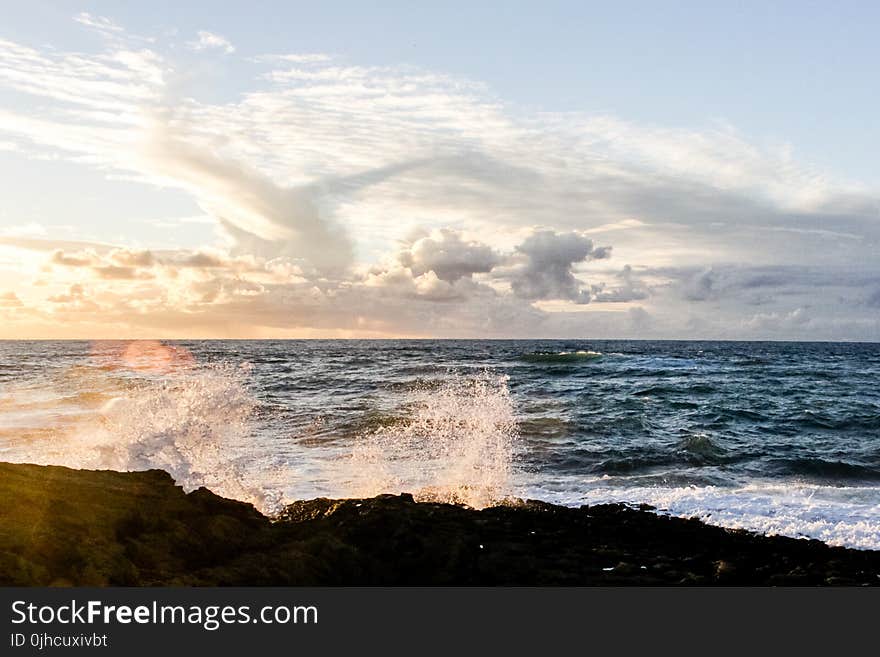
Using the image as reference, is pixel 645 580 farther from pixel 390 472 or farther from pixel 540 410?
pixel 540 410

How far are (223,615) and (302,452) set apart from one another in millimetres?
11996

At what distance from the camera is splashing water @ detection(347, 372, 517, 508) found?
14.0 metres

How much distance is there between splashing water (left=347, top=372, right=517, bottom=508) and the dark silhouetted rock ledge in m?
3.18

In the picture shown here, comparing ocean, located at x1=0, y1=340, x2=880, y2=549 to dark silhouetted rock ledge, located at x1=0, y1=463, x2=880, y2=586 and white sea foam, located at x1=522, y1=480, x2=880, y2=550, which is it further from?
dark silhouetted rock ledge, located at x1=0, y1=463, x2=880, y2=586

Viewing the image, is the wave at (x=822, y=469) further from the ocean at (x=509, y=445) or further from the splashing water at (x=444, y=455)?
the splashing water at (x=444, y=455)

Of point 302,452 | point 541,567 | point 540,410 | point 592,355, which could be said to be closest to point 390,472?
point 302,452

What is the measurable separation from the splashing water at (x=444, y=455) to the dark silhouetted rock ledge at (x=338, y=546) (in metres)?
3.18

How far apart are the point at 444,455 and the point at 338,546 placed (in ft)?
30.0

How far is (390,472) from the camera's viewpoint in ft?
51.4

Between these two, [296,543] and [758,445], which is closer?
[296,543]

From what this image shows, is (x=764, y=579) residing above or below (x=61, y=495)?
below

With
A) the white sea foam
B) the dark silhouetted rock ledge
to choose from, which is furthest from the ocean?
the dark silhouetted rock ledge

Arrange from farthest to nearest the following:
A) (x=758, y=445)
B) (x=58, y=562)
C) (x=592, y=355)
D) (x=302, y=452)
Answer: (x=592, y=355), (x=758, y=445), (x=302, y=452), (x=58, y=562)

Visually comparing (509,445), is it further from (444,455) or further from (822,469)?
(822,469)
